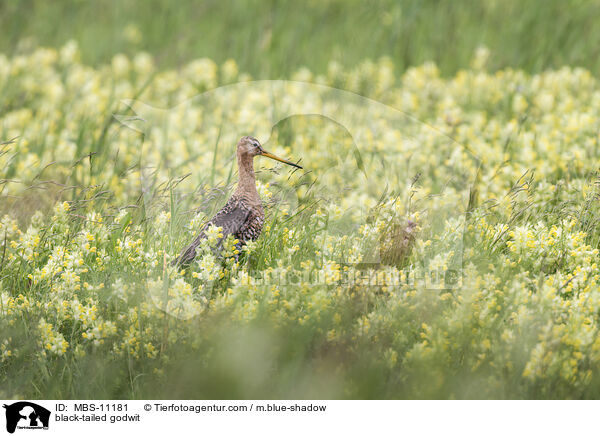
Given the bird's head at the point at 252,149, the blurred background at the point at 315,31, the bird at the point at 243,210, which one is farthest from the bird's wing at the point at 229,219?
the blurred background at the point at 315,31

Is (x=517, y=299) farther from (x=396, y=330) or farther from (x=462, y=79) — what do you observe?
(x=462, y=79)

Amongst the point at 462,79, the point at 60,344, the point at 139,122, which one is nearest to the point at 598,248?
the point at 139,122

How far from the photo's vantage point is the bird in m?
4.16

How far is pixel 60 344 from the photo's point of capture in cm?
446

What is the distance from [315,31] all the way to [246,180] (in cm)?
760

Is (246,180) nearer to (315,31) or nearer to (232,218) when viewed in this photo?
(232,218)

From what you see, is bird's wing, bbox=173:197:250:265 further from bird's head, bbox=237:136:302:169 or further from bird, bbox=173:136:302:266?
bird's head, bbox=237:136:302:169

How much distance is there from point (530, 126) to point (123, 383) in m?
5.75
